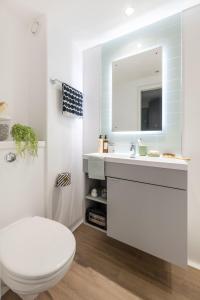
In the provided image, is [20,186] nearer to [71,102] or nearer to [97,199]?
[97,199]

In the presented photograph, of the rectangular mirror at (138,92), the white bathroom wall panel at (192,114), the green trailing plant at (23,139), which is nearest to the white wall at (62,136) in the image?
the green trailing plant at (23,139)

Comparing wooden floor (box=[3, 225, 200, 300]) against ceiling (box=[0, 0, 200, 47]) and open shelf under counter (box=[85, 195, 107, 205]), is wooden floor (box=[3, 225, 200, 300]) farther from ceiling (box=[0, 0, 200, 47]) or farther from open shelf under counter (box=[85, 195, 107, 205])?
ceiling (box=[0, 0, 200, 47])

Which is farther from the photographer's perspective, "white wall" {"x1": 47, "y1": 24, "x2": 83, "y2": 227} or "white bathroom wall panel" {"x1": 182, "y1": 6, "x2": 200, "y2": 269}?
"white wall" {"x1": 47, "y1": 24, "x2": 83, "y2": 227}

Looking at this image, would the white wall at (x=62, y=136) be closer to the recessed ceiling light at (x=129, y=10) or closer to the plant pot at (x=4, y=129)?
the plant pot at (x=4, y=129)

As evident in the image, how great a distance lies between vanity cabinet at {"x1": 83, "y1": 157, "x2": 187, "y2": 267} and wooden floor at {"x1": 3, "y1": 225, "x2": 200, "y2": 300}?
0.82 feet

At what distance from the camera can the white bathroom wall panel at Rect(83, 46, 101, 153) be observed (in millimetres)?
1865

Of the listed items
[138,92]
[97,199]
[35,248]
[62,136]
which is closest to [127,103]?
[138,92]

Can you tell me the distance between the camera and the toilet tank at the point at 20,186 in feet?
3.60

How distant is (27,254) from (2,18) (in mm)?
1708

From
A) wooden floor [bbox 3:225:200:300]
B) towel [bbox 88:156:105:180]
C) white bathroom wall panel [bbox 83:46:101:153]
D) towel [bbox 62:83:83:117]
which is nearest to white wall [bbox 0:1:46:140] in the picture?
towel [bbox 62:83:83:117]

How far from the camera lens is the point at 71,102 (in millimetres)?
1635

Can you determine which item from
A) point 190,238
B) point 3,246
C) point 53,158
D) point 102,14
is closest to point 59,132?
point 53,158

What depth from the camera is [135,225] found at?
48.4 inches

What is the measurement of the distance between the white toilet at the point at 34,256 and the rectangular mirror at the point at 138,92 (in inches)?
45.4
